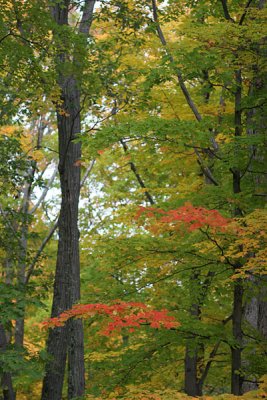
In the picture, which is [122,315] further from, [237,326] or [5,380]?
[5,380]

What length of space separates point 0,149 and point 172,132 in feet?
13.0

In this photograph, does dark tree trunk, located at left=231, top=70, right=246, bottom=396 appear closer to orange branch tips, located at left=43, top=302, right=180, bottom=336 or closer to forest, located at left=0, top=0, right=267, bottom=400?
forest, located at left=0, top=0, right=267, bottom=400

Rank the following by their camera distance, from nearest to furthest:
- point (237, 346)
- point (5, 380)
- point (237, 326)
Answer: point (237, 346), point (237, 326), point (5, 380)

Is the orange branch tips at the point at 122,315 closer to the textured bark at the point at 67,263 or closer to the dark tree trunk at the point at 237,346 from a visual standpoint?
the dark tree trunk at the point at 237,346

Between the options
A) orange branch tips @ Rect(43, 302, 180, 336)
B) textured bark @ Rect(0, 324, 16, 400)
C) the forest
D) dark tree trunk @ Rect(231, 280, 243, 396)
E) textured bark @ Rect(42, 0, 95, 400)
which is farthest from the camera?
textured bark @ Rect(42, 0, 95, 400)

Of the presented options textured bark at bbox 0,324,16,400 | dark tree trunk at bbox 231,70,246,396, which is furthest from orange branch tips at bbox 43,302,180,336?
textured bark at bbox 0,324,16,400

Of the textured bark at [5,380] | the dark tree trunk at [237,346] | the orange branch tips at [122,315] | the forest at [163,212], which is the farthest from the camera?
the textured bark at [5,380]

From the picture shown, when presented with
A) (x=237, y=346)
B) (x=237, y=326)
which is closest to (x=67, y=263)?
(x=237, y=326)

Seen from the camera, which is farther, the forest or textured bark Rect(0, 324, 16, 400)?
textured bark Rect(0, 324, 16, 400)

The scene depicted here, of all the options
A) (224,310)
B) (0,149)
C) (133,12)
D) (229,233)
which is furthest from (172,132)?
(224,310)

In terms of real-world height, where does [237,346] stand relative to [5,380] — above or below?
above

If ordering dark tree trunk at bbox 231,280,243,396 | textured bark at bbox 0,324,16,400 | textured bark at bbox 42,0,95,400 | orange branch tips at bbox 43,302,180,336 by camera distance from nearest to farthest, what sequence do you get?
orange branch tips at bbox 43,302,180,336 < dark tree trunk at bbox 231,280,243,396 < textured bark at bbox 0,324,16,400 < textured bark at bbox 42,0,95,400

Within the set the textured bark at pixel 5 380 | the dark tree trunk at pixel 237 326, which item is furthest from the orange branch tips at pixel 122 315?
the textured bark at pixel 5 380

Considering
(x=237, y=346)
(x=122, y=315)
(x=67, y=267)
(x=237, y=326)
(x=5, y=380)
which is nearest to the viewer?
(x=122, y=315)
